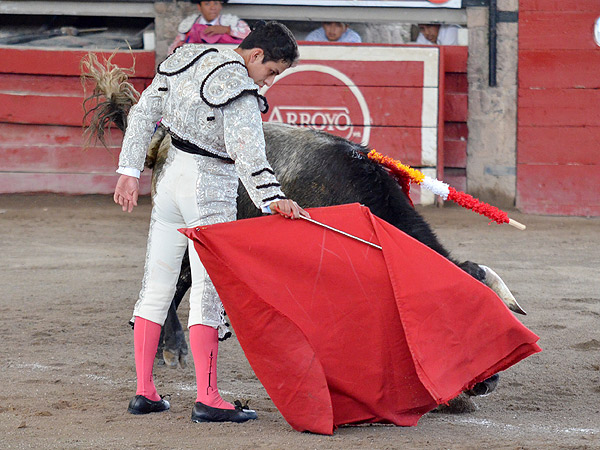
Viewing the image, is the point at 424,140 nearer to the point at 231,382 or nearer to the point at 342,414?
the point at 231,382

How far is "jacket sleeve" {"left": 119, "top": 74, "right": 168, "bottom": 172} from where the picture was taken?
9.37ft

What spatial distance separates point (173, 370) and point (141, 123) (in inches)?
50.2

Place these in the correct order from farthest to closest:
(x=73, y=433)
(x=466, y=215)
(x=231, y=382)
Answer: (x=466, y=215) → (x=231, y=382) → (x=73, y=433)

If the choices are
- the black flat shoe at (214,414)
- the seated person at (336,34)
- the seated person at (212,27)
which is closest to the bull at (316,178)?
the black flat shoe at (214,414)

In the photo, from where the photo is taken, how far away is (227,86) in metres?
2.73

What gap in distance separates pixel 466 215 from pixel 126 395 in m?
5.32

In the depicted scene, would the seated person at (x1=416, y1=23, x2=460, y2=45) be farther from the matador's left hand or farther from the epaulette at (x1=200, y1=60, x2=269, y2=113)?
the matador's left hand

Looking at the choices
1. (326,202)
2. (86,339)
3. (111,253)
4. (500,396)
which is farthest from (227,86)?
(111,253)

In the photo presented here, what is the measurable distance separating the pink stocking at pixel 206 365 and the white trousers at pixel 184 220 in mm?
33

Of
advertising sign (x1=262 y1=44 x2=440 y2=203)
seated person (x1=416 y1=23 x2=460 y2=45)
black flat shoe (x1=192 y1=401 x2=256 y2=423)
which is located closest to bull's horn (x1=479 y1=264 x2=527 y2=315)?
black flat shoe (x1=192 y1=401 x2=256 y2=423)

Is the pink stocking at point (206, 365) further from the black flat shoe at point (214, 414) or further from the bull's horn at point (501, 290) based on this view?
the bull's horn at point (501, 290)

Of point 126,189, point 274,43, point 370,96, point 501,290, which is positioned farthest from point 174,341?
point 370,96

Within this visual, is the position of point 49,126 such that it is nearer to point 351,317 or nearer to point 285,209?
point 285,209

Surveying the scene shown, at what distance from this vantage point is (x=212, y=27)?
310 inches
